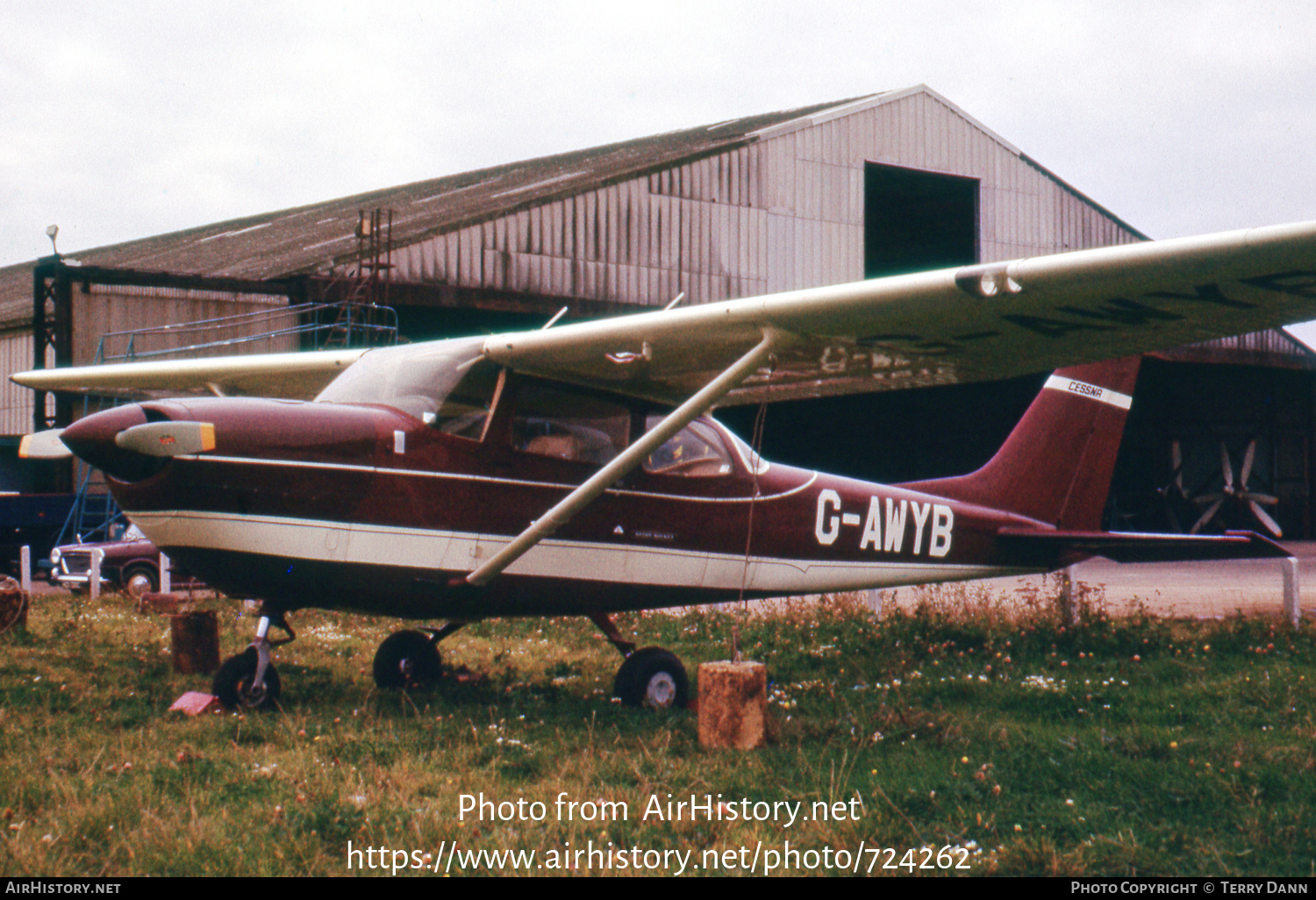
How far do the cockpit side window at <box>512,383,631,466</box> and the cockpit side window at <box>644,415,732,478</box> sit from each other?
0.26m

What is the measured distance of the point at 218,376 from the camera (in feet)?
27.4

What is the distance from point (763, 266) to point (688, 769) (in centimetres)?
1584

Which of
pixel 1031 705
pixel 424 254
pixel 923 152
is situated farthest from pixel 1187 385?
pixel 1031 705

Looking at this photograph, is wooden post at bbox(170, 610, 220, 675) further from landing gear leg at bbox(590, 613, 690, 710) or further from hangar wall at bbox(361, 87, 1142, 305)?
hangar wall at bbox(361, 87, 1142, 305)

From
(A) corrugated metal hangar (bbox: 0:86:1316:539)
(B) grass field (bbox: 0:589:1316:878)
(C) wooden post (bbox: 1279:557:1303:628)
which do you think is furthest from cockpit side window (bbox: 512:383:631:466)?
(A) corrugated metal hangar (bbox: 0:86:1316:539)

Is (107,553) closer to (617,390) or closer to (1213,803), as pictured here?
(617,390)

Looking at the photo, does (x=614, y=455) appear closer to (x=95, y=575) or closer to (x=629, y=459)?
(x=629, y=459)

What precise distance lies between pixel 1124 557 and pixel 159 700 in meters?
6.75

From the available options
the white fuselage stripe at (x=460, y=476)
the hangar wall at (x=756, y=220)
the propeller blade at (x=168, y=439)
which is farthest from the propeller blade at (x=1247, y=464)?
the propeller blade at (x=168, y=439)

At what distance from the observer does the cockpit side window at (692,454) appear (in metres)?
6.81

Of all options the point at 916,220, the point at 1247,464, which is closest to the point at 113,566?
the point at 916,220

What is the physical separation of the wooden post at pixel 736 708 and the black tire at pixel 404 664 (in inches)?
107

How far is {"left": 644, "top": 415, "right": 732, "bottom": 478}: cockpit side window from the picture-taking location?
681 cm

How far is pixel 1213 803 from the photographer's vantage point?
390cm
